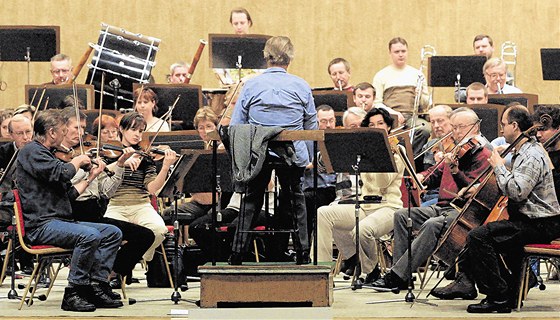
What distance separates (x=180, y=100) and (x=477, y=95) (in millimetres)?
2199

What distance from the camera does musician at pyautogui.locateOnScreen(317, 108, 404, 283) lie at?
7.07 metres

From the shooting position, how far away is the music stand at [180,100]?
834 cm

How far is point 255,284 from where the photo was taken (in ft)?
19.1

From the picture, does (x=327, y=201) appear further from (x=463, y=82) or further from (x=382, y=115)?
(x=463, y=82)

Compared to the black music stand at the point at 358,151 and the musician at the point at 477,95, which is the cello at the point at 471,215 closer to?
the black music stand at the point at 358,151

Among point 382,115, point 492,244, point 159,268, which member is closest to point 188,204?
point 159,268

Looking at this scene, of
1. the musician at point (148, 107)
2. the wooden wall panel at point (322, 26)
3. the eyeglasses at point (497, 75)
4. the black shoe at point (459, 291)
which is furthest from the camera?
the wooden wall panel at point (322, 26)

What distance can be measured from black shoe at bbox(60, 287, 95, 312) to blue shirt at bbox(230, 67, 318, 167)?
4.01 feet

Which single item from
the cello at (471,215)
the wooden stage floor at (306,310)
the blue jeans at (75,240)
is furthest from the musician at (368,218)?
the blue jeans at (75,240)

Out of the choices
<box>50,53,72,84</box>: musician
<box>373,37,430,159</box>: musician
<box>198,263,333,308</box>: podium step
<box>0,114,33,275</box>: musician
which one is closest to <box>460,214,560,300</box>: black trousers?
<box>198,263,333,308</box>: podium step

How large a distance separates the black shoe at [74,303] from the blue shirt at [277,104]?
1.22 metres

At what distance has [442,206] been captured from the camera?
691 cm

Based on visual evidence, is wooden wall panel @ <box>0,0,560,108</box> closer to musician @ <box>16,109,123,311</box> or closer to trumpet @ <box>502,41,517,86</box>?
trumpet @ <box>502,41,517,86</box>

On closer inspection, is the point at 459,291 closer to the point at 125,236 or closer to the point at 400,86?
the point at 125,236
